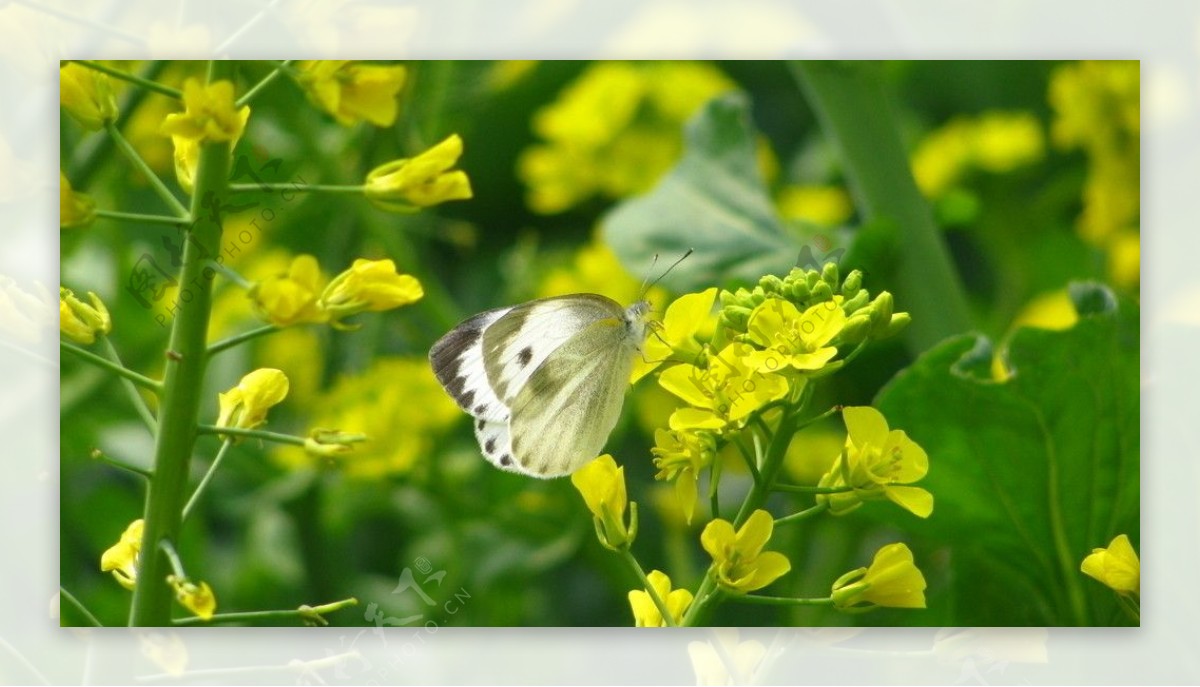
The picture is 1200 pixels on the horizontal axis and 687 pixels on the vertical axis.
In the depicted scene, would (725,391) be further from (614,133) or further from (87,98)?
(614,133)

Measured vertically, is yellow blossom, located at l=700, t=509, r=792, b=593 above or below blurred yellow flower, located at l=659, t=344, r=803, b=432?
below

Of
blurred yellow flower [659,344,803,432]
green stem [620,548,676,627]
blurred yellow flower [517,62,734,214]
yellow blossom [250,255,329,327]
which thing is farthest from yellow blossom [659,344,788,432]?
blurred yellow flower [517,62,734,214]

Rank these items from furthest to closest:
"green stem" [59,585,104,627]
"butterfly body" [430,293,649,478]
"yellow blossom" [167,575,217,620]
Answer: "butterfly body" [430,293,649,478] → "green stem" [59,585,104,627] → "yellow blossom" [167,575,217,620]

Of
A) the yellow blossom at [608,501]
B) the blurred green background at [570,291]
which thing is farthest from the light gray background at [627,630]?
the yellow blossom at [608,501]

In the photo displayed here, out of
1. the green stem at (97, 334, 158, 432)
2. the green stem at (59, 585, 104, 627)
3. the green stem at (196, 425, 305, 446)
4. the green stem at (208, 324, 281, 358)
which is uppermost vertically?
the green stem at (208, 324, 281, 358)

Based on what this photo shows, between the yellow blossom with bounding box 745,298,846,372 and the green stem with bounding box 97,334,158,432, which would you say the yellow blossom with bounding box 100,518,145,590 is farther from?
the yellow blossom with bounding box 745,298,846,372

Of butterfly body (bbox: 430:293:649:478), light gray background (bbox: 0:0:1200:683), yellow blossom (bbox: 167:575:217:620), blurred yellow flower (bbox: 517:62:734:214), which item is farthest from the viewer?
blurred yellow flower (bbox: 517:62:734:214)

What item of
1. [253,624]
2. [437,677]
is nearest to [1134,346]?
[437,677]
